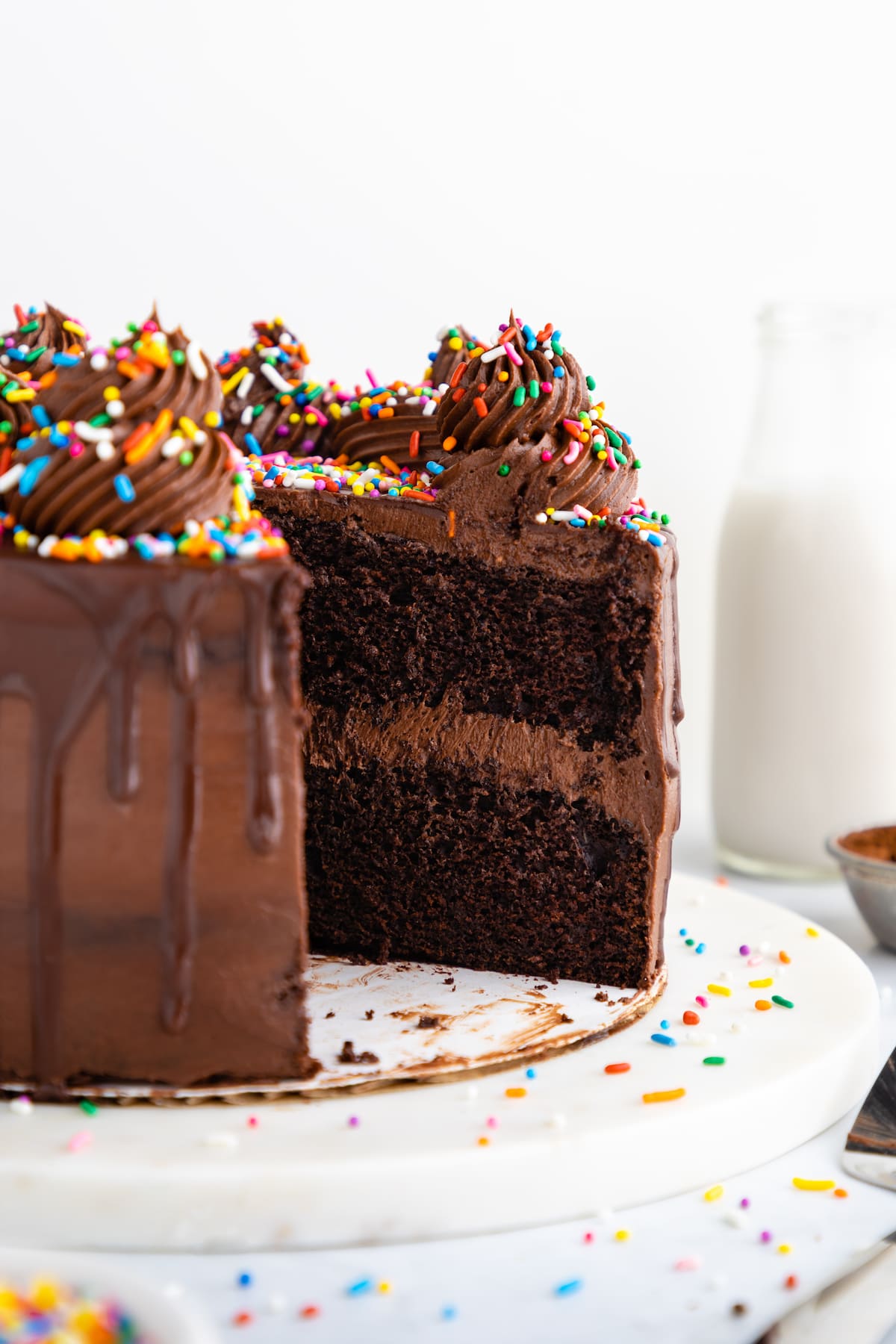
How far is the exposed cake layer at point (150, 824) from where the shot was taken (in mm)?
2398

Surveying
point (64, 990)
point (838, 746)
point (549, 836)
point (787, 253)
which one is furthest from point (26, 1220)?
point (787, 253)

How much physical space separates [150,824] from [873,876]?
1.89m

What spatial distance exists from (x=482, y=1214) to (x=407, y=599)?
4.53 feet

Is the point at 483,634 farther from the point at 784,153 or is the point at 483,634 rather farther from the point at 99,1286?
Result: the point at 784,153

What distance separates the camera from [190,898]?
2488 mm

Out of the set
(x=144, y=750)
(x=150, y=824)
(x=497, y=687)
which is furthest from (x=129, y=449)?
(x=497, y=687)

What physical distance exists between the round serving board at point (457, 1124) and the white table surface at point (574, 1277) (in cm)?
5

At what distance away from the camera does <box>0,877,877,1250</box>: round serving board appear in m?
2.23

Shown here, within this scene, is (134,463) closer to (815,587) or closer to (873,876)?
(873,876)

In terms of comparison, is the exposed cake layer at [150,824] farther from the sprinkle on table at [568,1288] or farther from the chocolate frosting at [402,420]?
the chocolate frosting at [402,420]

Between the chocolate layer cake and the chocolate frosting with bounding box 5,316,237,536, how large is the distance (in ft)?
2.31

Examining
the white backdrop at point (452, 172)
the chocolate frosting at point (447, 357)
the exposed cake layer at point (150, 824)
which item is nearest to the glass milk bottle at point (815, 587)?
the white backdrop at point (452, 172)

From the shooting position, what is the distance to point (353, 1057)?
2666 millimetres

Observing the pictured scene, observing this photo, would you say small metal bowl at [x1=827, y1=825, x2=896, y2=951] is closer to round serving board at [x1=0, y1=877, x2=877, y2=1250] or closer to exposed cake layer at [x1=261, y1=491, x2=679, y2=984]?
round serving board at [x1=0, y1=877, x2=877, y2=1250]
